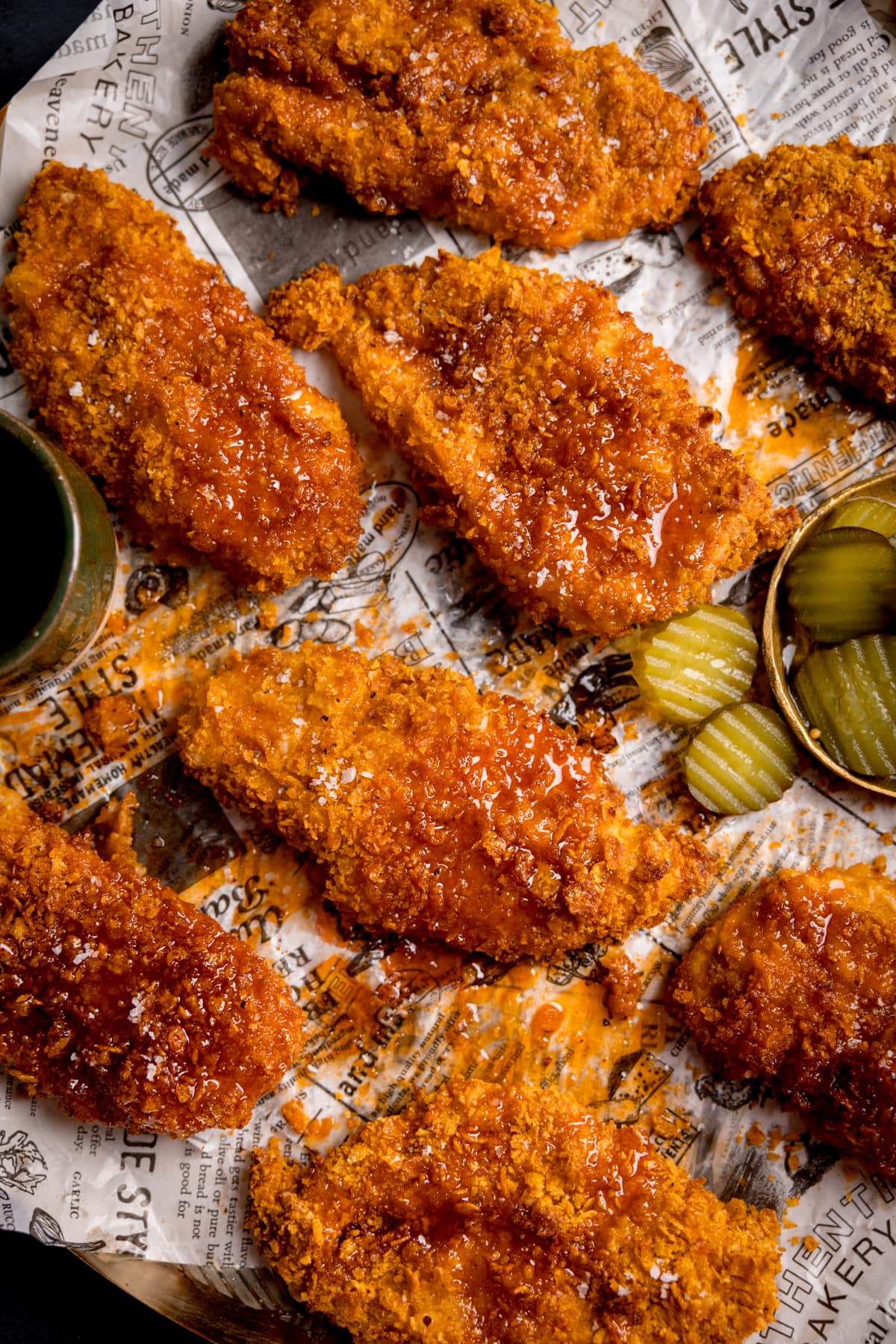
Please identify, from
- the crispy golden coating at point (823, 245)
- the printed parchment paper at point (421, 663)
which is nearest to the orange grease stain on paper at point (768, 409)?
the printed parchment paper at point (421, 663)

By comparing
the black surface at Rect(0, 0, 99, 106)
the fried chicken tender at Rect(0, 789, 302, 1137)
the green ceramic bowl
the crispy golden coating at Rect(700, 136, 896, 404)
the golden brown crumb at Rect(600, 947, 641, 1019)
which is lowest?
the golden brown crumb at Rect(600, 947, 641, 1019)

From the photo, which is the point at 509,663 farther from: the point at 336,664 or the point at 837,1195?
the point at 837,1195

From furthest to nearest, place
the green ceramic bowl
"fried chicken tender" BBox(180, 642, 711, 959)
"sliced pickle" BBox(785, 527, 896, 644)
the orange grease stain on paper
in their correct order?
the orange grease stain on paper < "sliced pickle" BBox(785, 527, 896, 644) < "fried chicken tender" BBox(180, 642, 711, 959) < the green ceramic bowl

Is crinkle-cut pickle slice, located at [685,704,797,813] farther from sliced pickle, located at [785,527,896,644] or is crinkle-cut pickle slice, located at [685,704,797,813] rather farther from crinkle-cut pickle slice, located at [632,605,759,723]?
sliced pickle, located at [785,527,896,644]

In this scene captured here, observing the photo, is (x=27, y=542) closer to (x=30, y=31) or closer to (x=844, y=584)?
(x=30, y=31)

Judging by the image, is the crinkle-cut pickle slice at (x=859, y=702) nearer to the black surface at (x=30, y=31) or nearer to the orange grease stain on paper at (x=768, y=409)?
the orange grease stain on paper at (x=768, y=409)

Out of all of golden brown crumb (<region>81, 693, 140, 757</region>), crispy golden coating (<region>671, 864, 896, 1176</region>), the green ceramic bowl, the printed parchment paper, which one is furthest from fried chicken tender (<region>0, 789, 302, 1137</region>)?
crispy golden coating (<region>671, 864, 896, 1176</region>)

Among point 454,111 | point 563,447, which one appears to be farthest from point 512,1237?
point 454,111
